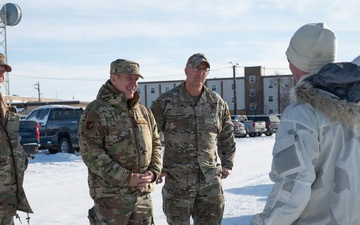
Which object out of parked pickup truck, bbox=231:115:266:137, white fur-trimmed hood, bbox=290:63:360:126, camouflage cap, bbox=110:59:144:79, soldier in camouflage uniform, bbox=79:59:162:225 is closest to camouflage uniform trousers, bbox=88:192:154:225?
soldier in camouflage uniform, bbox=79:59:162:225

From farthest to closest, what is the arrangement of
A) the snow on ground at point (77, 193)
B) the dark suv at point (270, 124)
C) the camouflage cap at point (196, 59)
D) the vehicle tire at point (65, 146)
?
the dark suv at point (270, 124)
the vehicle tire at point (65, 146)
the snow on ground at point (77, 193)
the camouflage cap at point (196, 59)

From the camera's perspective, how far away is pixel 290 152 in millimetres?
2096

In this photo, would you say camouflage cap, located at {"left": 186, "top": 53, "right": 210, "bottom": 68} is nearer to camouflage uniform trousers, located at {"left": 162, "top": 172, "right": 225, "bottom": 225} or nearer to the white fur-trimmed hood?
camouflage uniform trousers, located at {"left": 162, "top": 172, "right": 225, "bottom": 225}

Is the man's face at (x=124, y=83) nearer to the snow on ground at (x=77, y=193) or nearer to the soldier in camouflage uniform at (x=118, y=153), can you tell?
the soldier in camouflage uniform at (x=118, y=153)

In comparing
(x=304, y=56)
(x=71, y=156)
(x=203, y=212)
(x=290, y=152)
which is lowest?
(x=71, y=156)

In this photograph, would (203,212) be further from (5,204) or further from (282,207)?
(282,207)

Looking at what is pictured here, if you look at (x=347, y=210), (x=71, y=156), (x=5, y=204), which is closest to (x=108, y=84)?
(x=5, y=204)

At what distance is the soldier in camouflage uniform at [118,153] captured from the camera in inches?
153

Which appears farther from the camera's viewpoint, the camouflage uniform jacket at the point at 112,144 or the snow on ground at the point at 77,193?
the snow on ground at the point at 77,193

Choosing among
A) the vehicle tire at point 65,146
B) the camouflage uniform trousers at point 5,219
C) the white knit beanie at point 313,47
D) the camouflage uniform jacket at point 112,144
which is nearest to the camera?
the white knit beanie at point 313,47

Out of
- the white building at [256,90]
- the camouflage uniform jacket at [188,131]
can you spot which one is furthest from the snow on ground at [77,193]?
the white building at [256,90]

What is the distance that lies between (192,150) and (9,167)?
5.41 feet

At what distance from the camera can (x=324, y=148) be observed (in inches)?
85.4

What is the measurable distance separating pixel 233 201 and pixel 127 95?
183 inches
